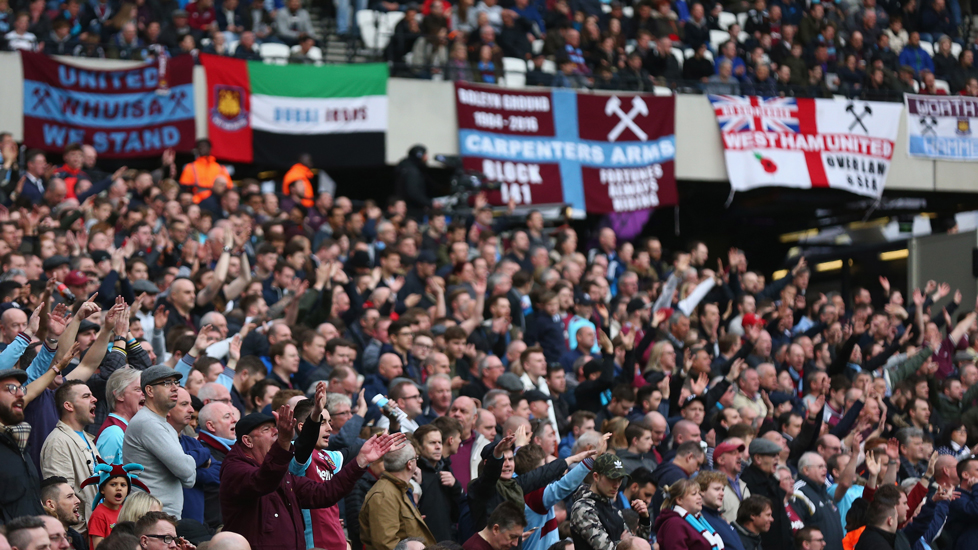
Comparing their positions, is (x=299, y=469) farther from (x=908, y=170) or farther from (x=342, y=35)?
(x=908, y=170)

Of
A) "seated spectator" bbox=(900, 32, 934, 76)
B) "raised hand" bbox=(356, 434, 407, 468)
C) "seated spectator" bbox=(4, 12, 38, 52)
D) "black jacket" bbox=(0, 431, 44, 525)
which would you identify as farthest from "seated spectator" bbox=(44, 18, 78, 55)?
"seated spectator" bbox=(900, 32, 934, 76)

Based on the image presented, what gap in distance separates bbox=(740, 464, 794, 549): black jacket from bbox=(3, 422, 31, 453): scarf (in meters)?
4.39

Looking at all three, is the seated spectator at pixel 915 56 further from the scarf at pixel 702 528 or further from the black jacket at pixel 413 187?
the scarf at pixel 702 528

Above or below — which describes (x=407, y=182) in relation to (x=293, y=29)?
below

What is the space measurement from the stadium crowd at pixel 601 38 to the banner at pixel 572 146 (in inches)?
16.8

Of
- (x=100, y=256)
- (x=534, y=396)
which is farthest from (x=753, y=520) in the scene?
(x=100, y=256)

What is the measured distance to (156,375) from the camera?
570 cm

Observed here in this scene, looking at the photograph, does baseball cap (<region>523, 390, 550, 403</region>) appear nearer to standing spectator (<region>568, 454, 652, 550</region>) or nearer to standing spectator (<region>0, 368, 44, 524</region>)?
standing spectator (<region>568, 454, 652, 550</region>)

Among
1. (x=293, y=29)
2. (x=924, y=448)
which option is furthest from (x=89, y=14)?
(x=924, y=448)

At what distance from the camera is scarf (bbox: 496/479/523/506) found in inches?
251

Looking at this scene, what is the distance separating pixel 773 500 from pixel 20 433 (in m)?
4.69

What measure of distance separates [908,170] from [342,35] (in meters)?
8.45

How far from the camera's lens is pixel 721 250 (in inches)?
881

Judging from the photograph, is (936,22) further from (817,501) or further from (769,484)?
(769,484)
